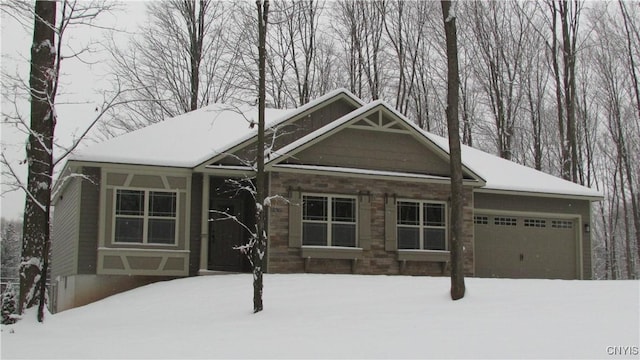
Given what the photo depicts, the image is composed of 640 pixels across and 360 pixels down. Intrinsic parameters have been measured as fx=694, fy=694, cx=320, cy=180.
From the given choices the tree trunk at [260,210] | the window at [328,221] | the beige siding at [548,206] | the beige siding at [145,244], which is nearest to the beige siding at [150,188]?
the beige siding at [145,244]

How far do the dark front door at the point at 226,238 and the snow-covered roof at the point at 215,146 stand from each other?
1.74m

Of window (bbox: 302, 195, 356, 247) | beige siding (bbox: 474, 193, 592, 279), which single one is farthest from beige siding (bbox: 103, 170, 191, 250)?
beige siding (bbox: 474, 193, 592, 279)

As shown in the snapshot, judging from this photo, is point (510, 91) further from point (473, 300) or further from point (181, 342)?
point (181, 342)

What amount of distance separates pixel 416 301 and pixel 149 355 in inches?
196

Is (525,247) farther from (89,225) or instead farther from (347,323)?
(89,225)

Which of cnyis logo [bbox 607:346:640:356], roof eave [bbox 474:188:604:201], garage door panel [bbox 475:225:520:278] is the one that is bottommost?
cnyis logo [bbox 607:346:640:356]

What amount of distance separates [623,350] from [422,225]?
9782mm

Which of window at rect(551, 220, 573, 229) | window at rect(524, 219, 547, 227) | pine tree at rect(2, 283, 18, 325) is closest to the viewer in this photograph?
pine tree at rect(2, 283, 18, 325)

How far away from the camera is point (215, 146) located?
17375mm

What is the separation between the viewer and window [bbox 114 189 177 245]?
52.4 ft

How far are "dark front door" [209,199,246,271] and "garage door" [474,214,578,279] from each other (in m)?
6.57

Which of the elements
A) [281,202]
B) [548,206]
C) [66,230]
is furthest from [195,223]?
[548,206]

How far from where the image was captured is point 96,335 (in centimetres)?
1000

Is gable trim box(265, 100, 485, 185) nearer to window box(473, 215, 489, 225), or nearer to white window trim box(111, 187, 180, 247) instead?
window box(473, 215, 489, 225)
